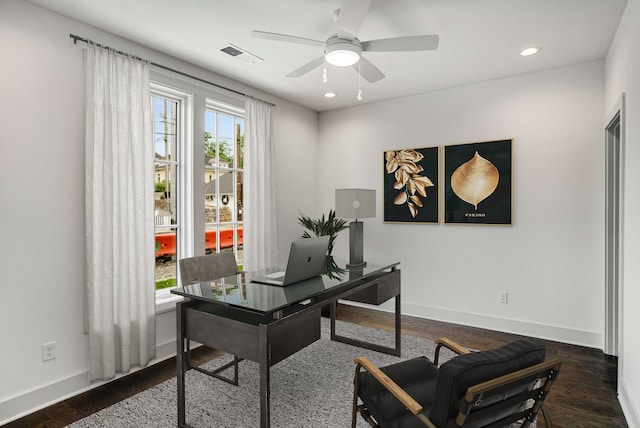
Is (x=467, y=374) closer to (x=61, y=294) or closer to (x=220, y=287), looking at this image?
(x=220, y=287)

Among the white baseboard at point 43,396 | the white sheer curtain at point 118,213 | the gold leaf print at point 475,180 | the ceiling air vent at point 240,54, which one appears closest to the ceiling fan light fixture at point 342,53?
the ceiling air vent at point 240,54

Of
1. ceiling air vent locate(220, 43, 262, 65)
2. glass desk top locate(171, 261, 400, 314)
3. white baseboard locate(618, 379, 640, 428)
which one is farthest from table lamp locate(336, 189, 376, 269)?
white baseboard locate(618, 379, 640, 428)

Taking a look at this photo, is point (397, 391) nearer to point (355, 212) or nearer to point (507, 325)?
point (355, 212)

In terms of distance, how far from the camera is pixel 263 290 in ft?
7.15

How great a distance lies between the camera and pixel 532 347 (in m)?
1.45


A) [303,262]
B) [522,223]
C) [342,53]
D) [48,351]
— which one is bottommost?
[48,351]

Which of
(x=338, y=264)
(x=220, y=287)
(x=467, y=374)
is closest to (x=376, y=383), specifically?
(x=467, y=374)

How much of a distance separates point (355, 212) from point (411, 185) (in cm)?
149

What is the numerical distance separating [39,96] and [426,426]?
295 cm

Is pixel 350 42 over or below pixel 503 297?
over

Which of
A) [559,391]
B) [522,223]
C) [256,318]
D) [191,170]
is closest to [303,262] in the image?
[256,318]

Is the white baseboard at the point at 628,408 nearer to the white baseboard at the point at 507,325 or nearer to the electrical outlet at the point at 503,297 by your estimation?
the white baseboard at the point at 507,325

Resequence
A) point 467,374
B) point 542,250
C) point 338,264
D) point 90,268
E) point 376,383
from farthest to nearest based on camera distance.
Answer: point 542,250 → point 338,264 → point 90,268 → point 376,383 → point 467,374

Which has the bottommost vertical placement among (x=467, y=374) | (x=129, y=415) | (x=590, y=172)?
(x=129, y=415)
